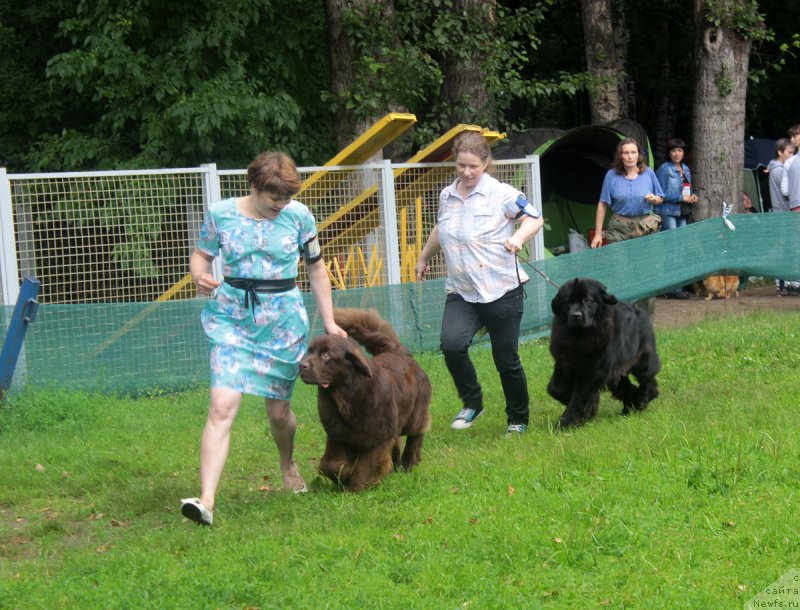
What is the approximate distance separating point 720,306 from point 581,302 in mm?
7790

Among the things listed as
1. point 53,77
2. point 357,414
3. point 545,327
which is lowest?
point 545,327

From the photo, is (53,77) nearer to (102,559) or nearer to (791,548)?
(102,559)

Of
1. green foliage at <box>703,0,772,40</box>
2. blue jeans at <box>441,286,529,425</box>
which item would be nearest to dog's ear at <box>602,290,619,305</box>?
blue jeans at <box>441,286,529,425</box>

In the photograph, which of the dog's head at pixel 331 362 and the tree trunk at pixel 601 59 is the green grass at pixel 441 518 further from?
the tree trunk at pixel 601 59

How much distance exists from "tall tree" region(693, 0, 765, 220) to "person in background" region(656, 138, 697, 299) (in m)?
0.87

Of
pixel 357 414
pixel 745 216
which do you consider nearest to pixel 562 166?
pixel 745 216

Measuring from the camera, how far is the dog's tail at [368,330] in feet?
21.6

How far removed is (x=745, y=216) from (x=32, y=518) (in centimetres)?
962

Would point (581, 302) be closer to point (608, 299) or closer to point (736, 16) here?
point (608, 299)

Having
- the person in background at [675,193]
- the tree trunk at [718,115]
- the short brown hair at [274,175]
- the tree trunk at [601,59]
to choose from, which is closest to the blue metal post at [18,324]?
the short brown hair at [274,175]

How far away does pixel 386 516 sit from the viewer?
5.45 m

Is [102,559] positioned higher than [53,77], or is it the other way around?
[53,77]

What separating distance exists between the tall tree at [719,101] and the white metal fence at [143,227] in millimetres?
6761

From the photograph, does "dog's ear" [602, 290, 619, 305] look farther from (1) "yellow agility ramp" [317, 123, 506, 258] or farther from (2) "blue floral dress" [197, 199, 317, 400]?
(1) "yellow agility ramp" [317, 123, 506, 258]
